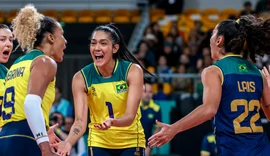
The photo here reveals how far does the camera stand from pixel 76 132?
5.52m

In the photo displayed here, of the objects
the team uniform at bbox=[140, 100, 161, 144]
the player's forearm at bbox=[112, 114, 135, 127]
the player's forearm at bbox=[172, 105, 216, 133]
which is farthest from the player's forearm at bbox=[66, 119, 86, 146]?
the team uniform at bbox=[140, 100, 161, 144]

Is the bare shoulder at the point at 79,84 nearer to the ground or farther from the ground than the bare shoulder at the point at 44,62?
nearer to the ground

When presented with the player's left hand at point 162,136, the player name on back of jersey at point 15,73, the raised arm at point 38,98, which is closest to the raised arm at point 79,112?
the raised arm at point 38,98

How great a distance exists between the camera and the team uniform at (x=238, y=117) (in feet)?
16.2

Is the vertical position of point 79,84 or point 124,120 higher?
point 79,84

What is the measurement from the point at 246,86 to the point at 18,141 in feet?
6.47

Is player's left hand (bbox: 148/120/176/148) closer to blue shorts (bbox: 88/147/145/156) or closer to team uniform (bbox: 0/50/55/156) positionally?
team uniform (bbox: 0/50/55/156)

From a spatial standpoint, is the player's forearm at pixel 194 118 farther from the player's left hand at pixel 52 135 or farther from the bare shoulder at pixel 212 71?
the player's left hand at pixel 52 135

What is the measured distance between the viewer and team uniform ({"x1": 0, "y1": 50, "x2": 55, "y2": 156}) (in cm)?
492

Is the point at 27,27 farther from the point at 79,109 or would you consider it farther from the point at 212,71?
the point at 212,71

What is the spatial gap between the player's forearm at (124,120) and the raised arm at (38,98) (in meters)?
Result: 0.74

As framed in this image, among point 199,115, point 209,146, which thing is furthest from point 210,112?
point 209,146

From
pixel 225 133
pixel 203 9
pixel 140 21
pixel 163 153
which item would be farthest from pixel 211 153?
pixel 203 9

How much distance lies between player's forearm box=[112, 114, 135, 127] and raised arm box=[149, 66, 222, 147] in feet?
1.91
